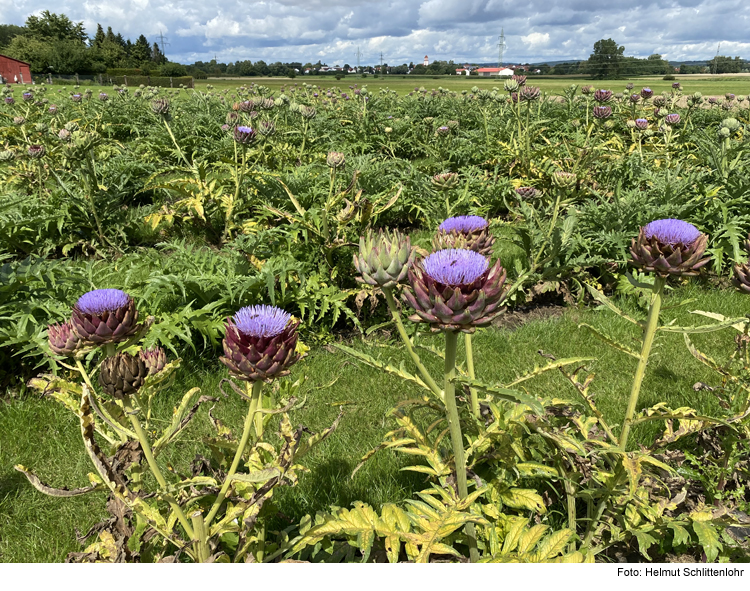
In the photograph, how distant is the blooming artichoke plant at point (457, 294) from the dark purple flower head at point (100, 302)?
3.07 feet

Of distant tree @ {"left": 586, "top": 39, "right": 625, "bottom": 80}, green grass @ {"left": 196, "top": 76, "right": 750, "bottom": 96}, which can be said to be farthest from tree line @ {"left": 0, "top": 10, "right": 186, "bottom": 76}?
distant tree @ {"left": 586, "top": 39, "right": 625, "bottom": 80}

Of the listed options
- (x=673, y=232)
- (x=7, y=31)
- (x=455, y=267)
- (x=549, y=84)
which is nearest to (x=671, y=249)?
(x=673, y=232)

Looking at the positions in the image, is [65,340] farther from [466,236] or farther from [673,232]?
[673,232]

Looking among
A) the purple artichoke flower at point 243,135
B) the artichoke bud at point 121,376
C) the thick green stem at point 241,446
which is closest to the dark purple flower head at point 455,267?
the thick green stem at point 241,446

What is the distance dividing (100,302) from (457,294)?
1.11 m

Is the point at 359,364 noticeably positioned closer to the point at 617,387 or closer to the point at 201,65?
the point at 617,387

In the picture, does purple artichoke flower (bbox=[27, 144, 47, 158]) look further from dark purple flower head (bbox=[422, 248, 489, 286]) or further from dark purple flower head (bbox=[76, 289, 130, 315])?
dark purple flower head (bbox=[422, 248, 489, 286])

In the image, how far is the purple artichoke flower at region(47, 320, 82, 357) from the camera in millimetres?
1655

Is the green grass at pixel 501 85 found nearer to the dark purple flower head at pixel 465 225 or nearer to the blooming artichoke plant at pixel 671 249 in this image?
the dark purple flower head at pixel 465 225

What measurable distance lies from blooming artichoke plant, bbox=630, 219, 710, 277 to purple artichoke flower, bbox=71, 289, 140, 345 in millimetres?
1708

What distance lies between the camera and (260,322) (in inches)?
56.9

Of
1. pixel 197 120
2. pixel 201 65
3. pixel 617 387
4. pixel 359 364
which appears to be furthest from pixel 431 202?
pixel 201 65

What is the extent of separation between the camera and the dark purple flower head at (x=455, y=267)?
4.45 feet
